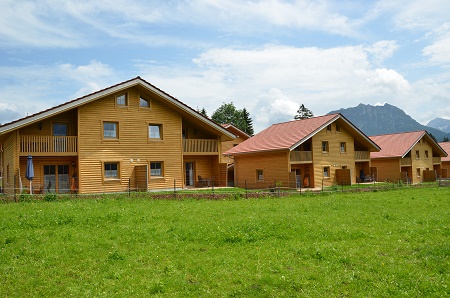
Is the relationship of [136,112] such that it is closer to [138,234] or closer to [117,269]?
[138,234]

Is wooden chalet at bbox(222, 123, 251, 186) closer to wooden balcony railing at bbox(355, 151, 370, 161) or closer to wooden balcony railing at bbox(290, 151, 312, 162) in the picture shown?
wooden balcony railing at bbox(290, 151, 312, 162)

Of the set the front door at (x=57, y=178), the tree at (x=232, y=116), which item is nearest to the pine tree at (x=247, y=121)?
the tree at (x=232, y=116)

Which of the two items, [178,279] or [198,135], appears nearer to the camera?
[178,279]

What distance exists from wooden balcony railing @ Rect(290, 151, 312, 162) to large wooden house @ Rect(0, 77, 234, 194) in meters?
6.49

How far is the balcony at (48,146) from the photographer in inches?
970

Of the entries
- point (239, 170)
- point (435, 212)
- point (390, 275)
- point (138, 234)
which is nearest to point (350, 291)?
point (390, 275)

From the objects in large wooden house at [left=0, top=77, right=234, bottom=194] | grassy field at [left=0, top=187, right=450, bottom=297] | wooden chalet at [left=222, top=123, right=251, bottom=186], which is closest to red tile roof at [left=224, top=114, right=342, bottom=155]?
wooden chalet at [left=222, top=123, right=251, bottom=186]

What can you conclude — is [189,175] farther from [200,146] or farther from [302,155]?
[302,155]

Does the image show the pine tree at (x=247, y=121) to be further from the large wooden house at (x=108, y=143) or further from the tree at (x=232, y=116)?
the large wooden house at (x=108, y=143)

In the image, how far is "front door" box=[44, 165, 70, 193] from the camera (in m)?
26.3

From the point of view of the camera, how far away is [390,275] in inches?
338

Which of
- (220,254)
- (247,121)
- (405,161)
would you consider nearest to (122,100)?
(220,254)

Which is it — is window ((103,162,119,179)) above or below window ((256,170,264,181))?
above

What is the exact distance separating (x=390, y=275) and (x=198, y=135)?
24745 mm
